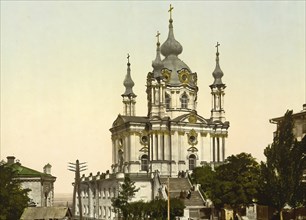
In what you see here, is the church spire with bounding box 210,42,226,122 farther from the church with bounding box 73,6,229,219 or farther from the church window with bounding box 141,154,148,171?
the church window with bounding box 141,154,148,171

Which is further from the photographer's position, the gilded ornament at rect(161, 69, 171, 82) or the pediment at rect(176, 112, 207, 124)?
the gilded ornament at rect(161, 69, 171, 82)

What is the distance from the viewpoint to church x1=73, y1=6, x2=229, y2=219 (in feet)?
272

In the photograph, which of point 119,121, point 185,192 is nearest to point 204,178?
point 185,192

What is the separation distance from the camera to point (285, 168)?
52.8m

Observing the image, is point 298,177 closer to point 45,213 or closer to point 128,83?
point 45,213

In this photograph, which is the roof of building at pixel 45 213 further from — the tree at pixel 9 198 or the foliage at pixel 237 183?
the foliage at pixel 237 183

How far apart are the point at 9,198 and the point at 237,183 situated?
21.7m

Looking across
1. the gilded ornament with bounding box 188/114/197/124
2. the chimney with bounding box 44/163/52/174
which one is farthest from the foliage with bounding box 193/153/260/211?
the chimney with bounding box 44/163/52/174

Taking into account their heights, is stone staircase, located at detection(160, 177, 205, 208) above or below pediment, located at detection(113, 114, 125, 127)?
below

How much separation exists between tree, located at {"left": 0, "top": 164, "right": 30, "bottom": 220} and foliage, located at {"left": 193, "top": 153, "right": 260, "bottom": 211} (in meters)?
19.3

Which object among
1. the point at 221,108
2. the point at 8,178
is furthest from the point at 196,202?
the point at 221,108

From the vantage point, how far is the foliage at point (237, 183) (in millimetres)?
58281

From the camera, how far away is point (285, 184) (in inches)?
2068

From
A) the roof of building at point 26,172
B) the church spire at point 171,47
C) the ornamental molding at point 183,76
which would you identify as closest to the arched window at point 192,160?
the ornamental molding at point 183,76
